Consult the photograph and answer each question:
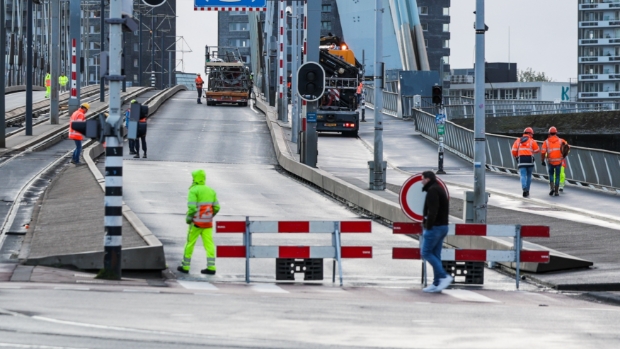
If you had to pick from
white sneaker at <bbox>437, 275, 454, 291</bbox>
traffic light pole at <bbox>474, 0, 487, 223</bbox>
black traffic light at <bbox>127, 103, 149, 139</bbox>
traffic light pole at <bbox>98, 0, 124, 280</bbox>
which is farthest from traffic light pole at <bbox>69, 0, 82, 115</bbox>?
white sneaker at <bbox>437, 275, 454, 291</bbox>

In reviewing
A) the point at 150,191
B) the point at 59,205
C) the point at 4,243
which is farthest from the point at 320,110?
the point at 4,243

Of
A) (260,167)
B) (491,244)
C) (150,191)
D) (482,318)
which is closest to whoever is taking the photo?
(482,318)

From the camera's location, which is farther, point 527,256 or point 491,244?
point 491,244

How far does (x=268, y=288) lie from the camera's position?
15.6m

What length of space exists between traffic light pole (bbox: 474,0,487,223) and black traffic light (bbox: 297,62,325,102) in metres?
10.3

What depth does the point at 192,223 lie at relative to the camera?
17.0 meters

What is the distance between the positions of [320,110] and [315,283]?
40.6 meters

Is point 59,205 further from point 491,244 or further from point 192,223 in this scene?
point 491,244

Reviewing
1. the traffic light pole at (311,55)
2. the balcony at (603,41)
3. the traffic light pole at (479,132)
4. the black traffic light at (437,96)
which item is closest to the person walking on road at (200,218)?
the traffic light pole at (479,132)

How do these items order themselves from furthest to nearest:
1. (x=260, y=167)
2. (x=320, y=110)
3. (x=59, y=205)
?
(x=320, y=110)
(x=260, y=167)
(x=59, y=205)

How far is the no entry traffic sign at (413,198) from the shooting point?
56.0ft

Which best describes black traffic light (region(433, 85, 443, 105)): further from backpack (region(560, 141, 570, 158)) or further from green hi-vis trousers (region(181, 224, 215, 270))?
green hi-vis trousers (region(181, 224, 215, 270))

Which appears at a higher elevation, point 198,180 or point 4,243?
point 198,180

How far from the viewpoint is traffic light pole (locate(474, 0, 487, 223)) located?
65.5ft
